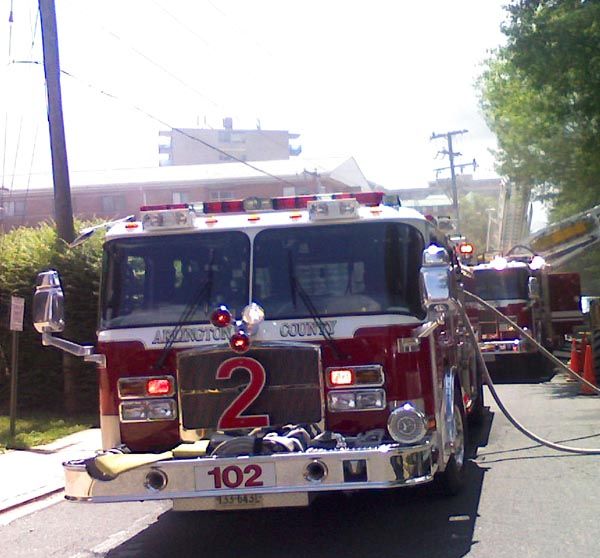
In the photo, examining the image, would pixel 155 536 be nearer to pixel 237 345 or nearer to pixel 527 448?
pixel 237 345

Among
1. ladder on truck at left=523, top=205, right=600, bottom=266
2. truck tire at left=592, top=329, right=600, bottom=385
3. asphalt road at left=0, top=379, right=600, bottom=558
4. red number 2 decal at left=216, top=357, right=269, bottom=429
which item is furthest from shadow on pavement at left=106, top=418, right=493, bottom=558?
ladder on truck at left=523, top=205, right=600, bottom=266

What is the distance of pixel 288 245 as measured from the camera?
24.6ft

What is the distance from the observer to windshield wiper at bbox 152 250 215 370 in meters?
7.37

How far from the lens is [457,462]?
28.0 ft

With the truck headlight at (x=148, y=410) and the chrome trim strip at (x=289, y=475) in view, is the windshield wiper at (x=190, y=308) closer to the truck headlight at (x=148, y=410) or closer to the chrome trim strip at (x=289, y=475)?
the truck headlight at (x=148, y=410)

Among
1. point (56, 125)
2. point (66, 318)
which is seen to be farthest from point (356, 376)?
point (56, 125)

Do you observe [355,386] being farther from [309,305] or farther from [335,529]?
[335,529]

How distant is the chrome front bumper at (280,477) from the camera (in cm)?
639

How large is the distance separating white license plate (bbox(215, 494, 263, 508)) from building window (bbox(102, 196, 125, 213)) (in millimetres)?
38995

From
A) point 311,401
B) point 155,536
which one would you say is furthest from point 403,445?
point 155,536

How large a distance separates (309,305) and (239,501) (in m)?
1.54

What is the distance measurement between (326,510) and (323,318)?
211cm

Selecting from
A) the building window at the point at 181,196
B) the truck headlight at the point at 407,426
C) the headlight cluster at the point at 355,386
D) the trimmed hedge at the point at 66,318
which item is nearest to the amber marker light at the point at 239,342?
the headlight cluster at the point at 355,386

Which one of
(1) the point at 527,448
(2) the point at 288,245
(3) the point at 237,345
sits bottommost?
(1) the point at 527,448
